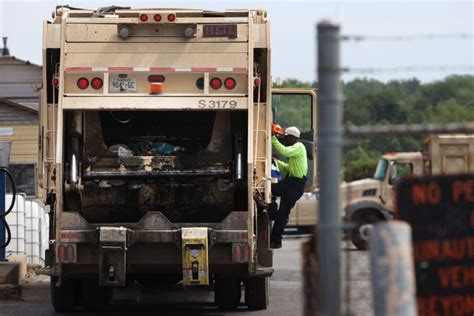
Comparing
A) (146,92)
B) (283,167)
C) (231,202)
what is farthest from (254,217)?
(283,167)

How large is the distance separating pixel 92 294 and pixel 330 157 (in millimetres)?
7482

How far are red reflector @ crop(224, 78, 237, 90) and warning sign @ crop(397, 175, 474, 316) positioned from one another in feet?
17.7

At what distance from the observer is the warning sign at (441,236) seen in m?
5.43

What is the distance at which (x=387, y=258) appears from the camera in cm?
448

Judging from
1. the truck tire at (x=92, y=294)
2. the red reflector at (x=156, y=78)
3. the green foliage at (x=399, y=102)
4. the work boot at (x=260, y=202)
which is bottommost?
the truck tire at (x=92, y=294)

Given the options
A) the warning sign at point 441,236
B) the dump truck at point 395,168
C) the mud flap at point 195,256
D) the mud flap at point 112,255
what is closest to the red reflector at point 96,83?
the mud flap at point 112,255

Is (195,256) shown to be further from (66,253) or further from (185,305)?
(185,305)

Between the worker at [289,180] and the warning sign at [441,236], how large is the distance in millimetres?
8068

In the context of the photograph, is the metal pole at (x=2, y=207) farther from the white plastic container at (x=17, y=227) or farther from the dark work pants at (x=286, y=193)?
the dark work pants at (x=286, y=193)

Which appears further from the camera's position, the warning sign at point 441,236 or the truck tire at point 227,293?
the truck tire at point 227,293

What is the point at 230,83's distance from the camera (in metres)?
10.7

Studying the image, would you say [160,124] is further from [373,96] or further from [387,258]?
[387,258]

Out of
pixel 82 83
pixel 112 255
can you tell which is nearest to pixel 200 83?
pixel 82 83

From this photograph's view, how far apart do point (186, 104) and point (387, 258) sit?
629 cm
